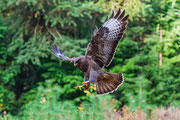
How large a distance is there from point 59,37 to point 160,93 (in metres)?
4.22

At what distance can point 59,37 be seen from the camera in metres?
10.2

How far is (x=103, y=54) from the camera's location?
4.96m

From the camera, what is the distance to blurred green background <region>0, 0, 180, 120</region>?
953 centimetres

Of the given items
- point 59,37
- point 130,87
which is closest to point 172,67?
point 130,87

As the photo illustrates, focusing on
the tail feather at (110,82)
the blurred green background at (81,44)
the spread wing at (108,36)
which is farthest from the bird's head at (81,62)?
the blurred green background at (81,44)

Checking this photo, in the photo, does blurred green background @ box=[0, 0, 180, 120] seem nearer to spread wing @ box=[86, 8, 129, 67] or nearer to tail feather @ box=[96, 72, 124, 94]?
tail feather @ box=[96, 72, 124, 94]

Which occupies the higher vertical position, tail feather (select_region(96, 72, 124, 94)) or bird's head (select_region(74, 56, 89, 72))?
bird's head (select_region(74, 56, 89, 72))

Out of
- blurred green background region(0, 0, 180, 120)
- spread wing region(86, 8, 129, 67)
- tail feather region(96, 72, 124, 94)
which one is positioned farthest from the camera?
blurred green background region(0, 0, 180, 120)

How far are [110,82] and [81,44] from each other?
583 cm

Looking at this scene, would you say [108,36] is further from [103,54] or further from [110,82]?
[110,82]

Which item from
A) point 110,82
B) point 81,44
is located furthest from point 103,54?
point 81,44

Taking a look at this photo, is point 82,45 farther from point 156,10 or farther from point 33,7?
point 156,10

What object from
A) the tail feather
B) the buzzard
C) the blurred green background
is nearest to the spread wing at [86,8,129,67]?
the buzzard

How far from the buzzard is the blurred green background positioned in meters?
4.08
